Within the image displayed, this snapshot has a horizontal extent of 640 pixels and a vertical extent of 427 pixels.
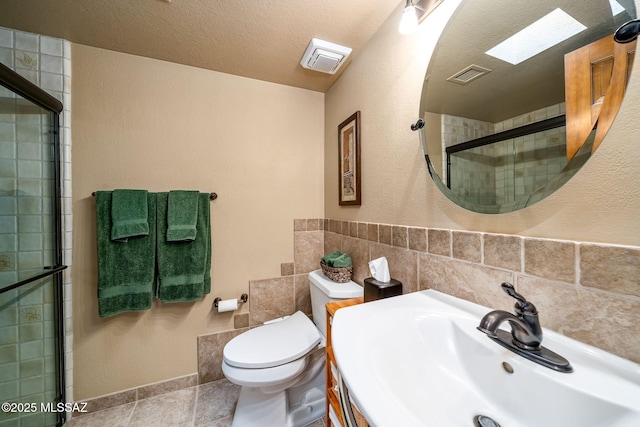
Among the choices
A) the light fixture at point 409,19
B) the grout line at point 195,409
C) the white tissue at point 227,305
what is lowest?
the grout line at point 195,409

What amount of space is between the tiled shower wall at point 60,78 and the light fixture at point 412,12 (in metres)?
1.76

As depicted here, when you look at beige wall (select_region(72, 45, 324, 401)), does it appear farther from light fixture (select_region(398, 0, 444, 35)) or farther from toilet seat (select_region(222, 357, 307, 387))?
light fixture (select_region(398, 0, 444, 35))

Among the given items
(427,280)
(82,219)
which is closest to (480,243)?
(427,280)

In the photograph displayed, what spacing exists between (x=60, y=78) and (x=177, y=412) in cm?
197

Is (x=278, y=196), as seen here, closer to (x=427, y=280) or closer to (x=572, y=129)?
(x=427, y=280)

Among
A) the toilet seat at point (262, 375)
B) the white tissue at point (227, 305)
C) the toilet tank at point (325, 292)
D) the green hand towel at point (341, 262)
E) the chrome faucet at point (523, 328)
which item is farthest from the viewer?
the white tissue at point (227, 305)

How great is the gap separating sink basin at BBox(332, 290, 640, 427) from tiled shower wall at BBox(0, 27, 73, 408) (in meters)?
1.59

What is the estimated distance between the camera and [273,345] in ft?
3.78

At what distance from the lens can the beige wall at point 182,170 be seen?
130 centimetres

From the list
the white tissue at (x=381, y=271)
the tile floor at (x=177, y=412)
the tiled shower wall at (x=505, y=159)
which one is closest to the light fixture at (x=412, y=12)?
the tiled shower wall at (x=505, y=159)

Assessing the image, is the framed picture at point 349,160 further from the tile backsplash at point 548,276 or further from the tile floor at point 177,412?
the tile floor at point 177,412

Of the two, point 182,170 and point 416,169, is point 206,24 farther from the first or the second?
point 416,169

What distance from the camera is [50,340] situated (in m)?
1.21

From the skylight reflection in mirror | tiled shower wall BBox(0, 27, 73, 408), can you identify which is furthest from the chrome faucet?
tiled shower wall BBox(0, 27, 73, 408)
